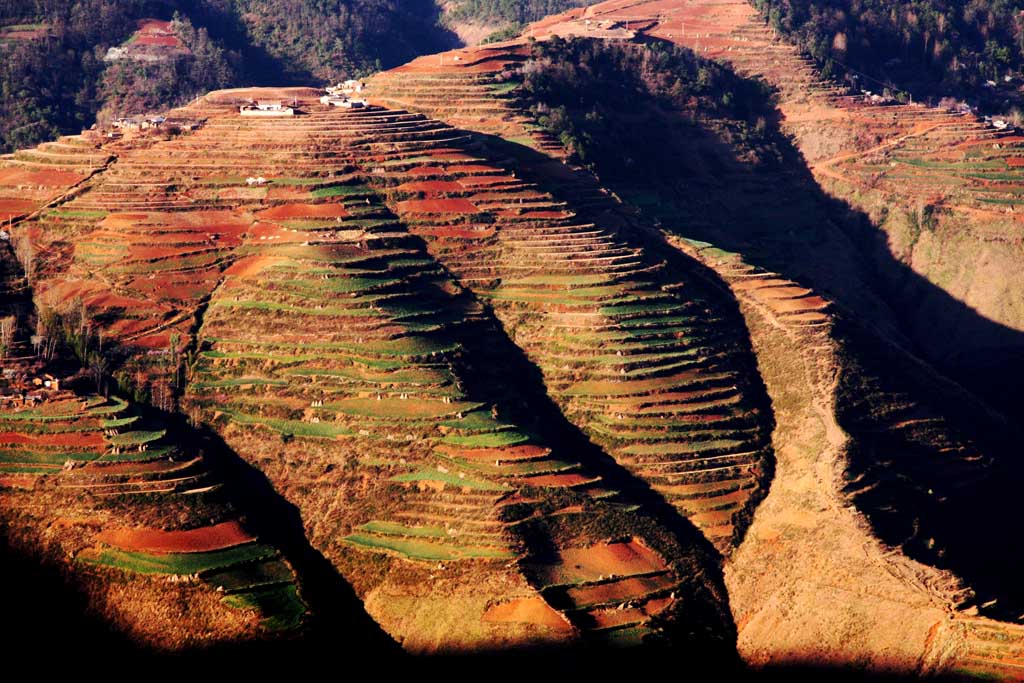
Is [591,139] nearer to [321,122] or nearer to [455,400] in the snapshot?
[321,122]

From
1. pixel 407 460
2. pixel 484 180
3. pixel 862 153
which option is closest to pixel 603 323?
pixel 407 460

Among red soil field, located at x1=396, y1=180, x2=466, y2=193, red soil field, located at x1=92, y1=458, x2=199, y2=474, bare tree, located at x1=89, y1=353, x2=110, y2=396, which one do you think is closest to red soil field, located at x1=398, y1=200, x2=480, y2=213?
red soil field, located at x1=396, y1=180, x2=466, y2=193

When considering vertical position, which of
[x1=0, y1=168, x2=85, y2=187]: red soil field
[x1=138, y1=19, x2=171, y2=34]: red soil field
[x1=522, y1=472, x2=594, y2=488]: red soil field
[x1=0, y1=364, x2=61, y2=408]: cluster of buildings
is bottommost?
[x1=522, y1=472, x2=594, y2=488]: red soil field

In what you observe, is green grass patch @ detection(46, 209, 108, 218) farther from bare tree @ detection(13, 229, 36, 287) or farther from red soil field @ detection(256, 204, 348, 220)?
red soil field @ detection(256, 204, 348, 220)

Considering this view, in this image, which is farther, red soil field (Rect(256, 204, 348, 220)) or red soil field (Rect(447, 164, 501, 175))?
red soil field (Rect(447, 164, 501, 175))

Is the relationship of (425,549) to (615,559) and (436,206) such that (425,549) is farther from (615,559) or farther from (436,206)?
(436,206)

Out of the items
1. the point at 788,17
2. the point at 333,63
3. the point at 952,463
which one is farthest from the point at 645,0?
the point at 952,463

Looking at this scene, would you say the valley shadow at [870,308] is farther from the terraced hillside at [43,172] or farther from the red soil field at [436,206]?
the terraced hillside at [43,172]
